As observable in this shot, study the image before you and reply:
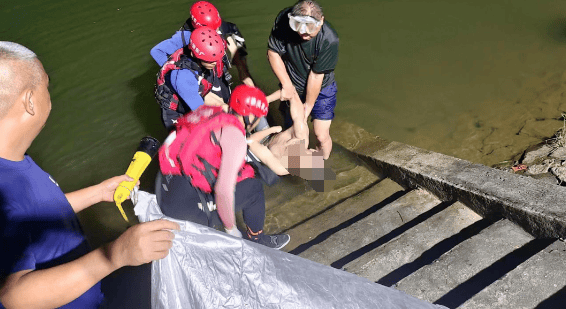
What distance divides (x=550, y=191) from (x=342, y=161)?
2163mm

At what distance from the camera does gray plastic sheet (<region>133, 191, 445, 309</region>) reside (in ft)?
A: 5.93

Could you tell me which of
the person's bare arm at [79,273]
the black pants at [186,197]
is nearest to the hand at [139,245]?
the person's bare arm at [79,273]

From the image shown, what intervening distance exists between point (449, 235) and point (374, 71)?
3646 millimetres

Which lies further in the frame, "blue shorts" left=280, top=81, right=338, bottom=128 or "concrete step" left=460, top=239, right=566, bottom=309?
"blue shorts" left=280, top=81, right=338, bottom=128

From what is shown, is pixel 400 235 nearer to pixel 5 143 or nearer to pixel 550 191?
pixel 550 191

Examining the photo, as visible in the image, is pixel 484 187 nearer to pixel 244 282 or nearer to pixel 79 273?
pixel 244 282

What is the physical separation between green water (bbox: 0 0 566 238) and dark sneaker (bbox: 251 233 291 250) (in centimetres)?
175

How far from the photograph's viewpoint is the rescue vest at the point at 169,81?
137 inches

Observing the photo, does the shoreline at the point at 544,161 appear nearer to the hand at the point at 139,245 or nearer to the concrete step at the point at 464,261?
the concrete step at the point at 464,261

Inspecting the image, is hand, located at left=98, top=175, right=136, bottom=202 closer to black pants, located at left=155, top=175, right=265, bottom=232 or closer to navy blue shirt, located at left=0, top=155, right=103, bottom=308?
navy blue shirt, located at left=0, top=155, right=103, bottom=308

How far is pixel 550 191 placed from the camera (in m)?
2.82

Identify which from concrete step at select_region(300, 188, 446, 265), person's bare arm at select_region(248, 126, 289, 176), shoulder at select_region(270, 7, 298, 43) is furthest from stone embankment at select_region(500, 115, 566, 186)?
shoulder at select_region(270, 7, 298, 43)

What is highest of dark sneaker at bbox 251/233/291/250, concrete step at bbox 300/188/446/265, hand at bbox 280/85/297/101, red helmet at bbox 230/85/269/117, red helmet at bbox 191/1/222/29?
red helmet at bbox 191/1/222/29

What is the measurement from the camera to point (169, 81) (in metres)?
3.59
